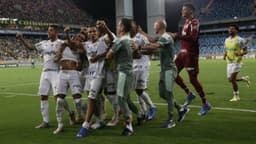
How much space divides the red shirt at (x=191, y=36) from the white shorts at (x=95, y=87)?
2.47 meters

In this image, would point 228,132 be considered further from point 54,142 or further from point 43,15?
point 43,15

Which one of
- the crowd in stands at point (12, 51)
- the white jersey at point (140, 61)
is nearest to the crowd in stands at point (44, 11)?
the crowd in stands at point (12, 51)

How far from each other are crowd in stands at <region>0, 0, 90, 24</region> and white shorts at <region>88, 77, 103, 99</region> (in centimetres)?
6099

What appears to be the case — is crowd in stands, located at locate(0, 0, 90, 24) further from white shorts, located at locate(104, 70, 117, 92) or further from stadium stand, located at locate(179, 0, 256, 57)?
white shorts, located at locate(104, 70, 117, 92)

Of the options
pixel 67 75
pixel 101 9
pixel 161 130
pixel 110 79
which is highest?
pixel 101 9

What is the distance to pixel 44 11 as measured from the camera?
7619 centimetres

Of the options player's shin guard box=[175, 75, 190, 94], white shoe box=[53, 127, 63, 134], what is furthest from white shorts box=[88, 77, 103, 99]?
player's shin guard box=[175, 75, 190, 94]

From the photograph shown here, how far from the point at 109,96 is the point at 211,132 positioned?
2439 mm

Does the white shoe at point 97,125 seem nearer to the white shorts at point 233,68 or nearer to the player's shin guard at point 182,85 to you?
the player's shin guard at point 182,85

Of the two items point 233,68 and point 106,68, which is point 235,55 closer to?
point 233,68

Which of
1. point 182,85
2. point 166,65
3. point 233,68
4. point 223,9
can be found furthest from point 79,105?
point 223,9

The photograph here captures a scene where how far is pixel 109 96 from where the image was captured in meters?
9.01

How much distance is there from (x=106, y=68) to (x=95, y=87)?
0.54 meters

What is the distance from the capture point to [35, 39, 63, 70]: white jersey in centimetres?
931
